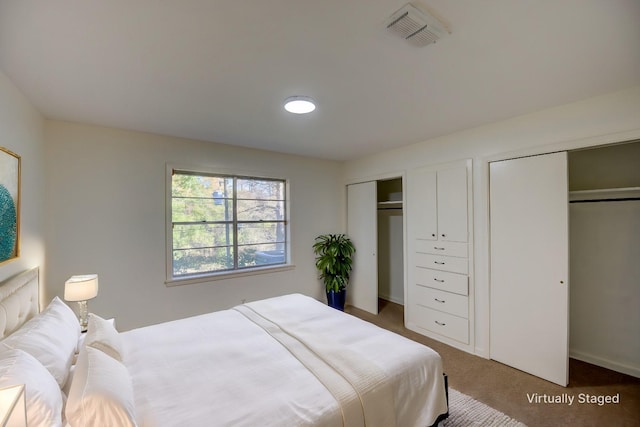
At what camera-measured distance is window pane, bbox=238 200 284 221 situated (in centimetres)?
391

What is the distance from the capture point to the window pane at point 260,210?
12.8 ft

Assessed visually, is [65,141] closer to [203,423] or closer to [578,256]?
[203,423]

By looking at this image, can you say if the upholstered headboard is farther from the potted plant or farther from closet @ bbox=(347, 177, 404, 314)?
closet @ bbox=(347, 177, 404, 314)

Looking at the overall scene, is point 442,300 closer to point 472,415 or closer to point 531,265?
point 531,265

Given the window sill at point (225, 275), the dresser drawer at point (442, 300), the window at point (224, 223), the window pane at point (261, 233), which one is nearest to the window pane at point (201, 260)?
the window at point (224, 223)

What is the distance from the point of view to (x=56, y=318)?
1.74 m

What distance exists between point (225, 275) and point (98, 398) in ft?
8.39

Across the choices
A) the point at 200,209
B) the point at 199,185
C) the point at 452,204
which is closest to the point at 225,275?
the point at 200,209

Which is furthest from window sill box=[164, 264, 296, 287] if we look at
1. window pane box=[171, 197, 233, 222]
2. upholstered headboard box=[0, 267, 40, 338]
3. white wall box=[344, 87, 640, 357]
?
white wall box=[344, 87, 640, 357]

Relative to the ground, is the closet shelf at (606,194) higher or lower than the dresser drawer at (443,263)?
higher

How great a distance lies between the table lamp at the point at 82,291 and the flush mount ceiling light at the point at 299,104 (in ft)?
7.63

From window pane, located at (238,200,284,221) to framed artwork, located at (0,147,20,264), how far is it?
7.15 feet

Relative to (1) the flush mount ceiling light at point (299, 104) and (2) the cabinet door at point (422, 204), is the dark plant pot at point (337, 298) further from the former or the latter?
(1) the flush mount ceiling light at point (299, 104)

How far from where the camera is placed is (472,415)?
2021 millimetres
